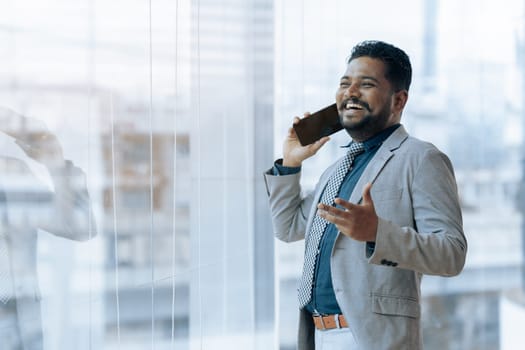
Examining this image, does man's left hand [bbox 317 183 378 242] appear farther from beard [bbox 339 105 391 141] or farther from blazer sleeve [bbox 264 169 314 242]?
blazer sleeve [bbox 264 169 314 242]

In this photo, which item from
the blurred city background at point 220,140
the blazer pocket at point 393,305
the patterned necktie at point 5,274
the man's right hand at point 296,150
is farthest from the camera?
the man's right hand at point 296,150

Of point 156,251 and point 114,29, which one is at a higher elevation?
point 114,29

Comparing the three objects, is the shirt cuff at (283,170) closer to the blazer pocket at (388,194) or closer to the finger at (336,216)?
the blazer pocket at (388,194)

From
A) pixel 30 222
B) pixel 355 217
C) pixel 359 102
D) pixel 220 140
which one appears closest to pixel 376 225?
pixel 355 217

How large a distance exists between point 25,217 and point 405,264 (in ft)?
2.31

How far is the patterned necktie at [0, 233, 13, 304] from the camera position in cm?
125

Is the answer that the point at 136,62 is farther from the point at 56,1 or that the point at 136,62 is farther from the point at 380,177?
the point at 380,177

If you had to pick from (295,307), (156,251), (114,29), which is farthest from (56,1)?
(295,307)

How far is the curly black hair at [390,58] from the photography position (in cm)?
165

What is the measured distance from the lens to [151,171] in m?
1.63

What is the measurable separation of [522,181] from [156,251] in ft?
7.32

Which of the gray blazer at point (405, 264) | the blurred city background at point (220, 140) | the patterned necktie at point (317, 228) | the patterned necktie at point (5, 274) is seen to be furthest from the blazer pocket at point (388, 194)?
the patterned necktie at point (5, 274)

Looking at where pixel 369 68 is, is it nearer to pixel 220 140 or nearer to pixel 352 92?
pixel 352 92

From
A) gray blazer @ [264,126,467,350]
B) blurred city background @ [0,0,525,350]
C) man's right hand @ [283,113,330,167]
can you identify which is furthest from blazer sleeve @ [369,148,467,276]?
blurred city background @ [0,0,525,350]
